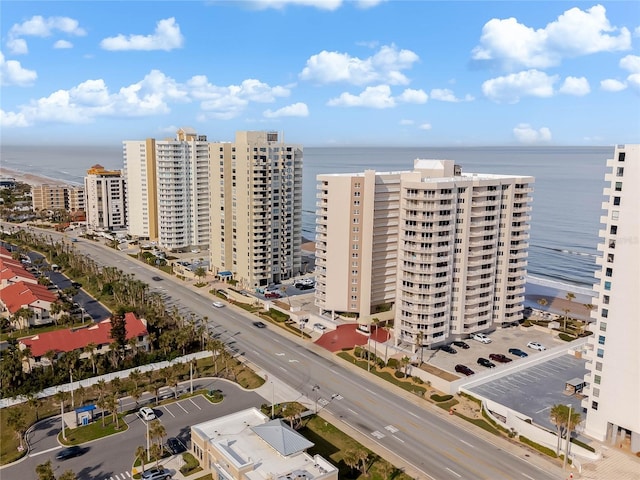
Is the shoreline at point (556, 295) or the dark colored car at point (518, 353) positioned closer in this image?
the dark colored car at point (518, 353)

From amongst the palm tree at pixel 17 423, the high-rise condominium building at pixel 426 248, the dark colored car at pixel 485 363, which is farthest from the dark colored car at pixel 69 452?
the dark colored car at pixel 485 363

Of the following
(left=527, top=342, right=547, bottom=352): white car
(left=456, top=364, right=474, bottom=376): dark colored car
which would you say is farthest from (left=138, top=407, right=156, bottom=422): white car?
(left=527, top=342, right=547, bottom=352): white car

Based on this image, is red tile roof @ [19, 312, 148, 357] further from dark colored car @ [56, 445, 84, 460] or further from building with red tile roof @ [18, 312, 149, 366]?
dark colored car @ [56, 445, 84, 460]

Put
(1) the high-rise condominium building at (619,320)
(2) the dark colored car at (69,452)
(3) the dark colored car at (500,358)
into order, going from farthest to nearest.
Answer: (3) the dark colored car at (500,358) < (1) the high-rise condominium building at (619,320) < (2) the dark colored car at (69,452)

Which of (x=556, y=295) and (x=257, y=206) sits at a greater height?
(x=257, y=206)

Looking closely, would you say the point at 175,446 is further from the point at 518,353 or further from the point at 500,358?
the point at 518,353

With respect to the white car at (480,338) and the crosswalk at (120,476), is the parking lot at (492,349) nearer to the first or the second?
the white car at (480,338)

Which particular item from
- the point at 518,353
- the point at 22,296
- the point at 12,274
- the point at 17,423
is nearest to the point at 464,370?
the point at 518,353
